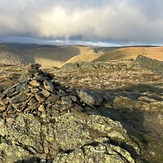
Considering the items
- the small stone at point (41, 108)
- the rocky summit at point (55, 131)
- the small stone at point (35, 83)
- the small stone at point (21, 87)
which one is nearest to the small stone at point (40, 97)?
the rocky summit at point (55, 131)

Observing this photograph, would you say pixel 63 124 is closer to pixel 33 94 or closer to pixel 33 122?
pixel 33 122

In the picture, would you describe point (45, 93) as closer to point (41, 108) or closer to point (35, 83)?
point (35, 83)

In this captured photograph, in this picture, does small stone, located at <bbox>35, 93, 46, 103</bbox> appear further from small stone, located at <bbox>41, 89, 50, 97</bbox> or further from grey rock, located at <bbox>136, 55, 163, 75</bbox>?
grey rock, located at <bbox>136, 55, 163, 75</bbox>

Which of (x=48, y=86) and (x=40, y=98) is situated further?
(x=48, y=86)

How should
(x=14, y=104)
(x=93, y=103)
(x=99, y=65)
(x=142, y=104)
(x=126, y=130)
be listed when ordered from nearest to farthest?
(x=126, y=130), (x=14, y=104), (x=93, y=103), (x=142, y=104), (x=99, y=65)

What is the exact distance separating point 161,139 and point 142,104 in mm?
8395

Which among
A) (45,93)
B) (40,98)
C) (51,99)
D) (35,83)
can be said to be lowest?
(51,99)

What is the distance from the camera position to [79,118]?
73.5 feet

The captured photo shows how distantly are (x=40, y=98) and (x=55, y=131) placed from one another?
356cm

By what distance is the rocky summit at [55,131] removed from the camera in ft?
63.1

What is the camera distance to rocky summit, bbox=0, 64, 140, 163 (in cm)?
1923

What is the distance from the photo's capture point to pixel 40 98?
2397cm

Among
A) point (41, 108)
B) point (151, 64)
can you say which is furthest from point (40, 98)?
point (151, 64)

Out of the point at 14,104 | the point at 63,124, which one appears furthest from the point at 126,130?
the point at 14,104
